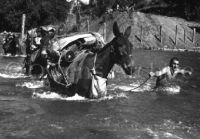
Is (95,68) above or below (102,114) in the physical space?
above

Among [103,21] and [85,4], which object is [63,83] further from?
[85,4]

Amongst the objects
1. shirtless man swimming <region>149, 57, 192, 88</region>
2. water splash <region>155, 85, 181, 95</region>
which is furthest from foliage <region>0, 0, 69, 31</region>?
shirtless man swimming <region>149, 57, 192, 88</region>

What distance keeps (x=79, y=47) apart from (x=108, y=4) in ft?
197

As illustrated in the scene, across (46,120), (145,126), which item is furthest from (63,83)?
(145,126)

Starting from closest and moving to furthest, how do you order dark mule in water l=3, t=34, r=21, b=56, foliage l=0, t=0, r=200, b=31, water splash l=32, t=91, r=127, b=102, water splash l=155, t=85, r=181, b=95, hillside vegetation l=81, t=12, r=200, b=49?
water splash l=32, t=91, r=127, b=102
water splash l=155, t=85, r=181, b=95
dark mule in water l=3, t=34, r=21, b=56
hillside vegetation l=81, t=12, r=200, b=49
foliage l=0, t=0, r=200, b=31

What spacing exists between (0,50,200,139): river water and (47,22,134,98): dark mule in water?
1.15ft

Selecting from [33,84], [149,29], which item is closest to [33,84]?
[33,84]

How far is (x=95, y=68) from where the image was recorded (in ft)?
42.5

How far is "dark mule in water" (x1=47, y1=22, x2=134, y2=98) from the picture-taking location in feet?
40.0

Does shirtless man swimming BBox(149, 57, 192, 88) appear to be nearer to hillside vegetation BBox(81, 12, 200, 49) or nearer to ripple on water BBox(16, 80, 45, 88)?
ripple on water BBox(16, 80, 45, 88)

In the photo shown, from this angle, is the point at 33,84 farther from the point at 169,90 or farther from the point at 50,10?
the point at 50,10

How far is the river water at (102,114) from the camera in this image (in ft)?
32.6

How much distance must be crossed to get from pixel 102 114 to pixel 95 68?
1.48 metres

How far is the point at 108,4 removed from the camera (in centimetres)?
7450
